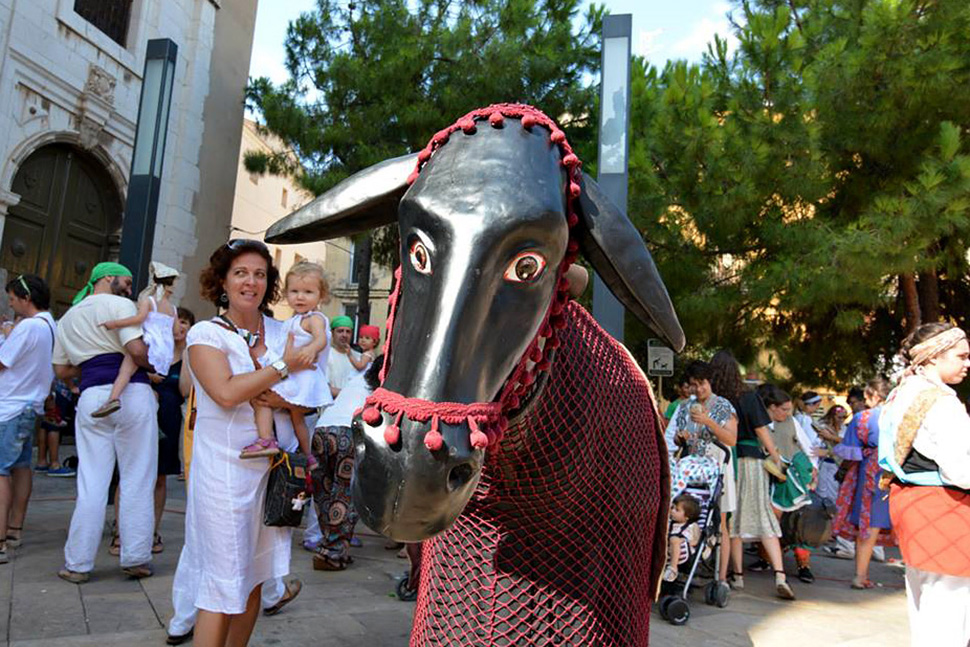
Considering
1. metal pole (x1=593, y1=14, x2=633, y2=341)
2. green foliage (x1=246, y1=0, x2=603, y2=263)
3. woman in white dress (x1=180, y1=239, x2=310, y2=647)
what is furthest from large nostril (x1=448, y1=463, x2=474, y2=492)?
green foliage (x1=246, y1=0, x2=603, y2=263)

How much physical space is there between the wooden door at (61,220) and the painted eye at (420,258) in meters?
9.76

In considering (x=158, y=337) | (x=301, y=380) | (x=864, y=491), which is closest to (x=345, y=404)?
(x=158, y=337)

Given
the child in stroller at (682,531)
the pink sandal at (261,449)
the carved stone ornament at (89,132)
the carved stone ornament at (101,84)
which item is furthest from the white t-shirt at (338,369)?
the carved stone ornament at (101,84)

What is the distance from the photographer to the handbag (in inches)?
97.5

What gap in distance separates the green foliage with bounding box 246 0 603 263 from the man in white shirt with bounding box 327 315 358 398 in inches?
150

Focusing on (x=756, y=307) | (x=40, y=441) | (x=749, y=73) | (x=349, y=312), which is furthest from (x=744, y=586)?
(x=349, y=312)

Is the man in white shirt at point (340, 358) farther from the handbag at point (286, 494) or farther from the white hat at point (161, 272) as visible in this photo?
the handbag at point (286, 494)

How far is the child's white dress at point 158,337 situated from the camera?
413cm

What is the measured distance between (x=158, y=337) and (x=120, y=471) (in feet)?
2.81

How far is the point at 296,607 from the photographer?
3.71 metres

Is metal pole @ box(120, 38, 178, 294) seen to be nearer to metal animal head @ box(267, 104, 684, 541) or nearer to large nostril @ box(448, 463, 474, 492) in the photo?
metal animal head @ box(267, 104, 684, 541)

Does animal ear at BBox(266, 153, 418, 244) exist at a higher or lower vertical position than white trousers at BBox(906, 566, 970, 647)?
higher

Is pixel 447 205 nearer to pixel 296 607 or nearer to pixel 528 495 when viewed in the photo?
pixel 528 495

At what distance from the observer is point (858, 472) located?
598cm
